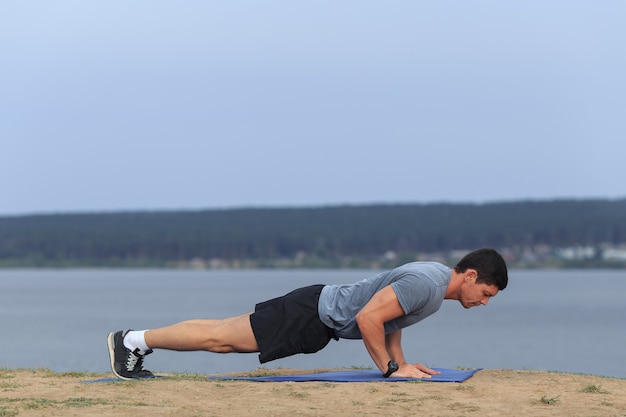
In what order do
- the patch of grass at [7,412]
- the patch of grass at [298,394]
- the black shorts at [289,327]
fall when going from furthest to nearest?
the black shorts at [289,327], the patch of grass at [298,394], the patch of grass at [7,412]

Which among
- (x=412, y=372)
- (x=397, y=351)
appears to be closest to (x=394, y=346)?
(x=397, y=351)

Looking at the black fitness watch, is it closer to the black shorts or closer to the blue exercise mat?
the blue exercise mat

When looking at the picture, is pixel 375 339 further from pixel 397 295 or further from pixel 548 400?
pixel 548 400

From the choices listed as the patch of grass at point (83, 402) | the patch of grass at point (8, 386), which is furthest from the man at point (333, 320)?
the patch of grass at point (83, 402)

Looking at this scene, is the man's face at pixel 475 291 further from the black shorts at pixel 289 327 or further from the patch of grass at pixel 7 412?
the patch of grass at pixel 7 412

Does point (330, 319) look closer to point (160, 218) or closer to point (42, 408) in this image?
point (42, 408)

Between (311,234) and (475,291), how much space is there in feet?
430

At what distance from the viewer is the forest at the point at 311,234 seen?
135 m

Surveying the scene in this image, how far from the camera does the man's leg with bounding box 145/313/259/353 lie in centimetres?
976

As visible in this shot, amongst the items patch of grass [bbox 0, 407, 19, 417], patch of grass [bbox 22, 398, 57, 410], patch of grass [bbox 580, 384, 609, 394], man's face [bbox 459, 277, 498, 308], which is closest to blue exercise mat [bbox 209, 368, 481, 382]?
man's face [bbox 459, 277, 498, 308]

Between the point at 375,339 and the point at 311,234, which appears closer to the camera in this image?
the point at 375,339

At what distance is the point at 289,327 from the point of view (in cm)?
979

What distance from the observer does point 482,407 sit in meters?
8.48

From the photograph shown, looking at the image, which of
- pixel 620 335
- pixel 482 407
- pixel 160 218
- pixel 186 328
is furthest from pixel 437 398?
pixel 160 218
